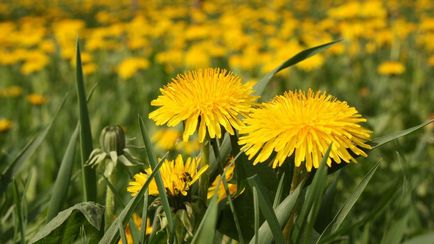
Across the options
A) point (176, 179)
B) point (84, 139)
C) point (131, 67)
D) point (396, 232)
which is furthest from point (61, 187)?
point (131, 67)

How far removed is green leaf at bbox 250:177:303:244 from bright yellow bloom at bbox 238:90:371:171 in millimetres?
40

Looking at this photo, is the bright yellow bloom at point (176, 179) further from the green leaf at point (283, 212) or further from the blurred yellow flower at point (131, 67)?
the blurred yellow flower at point (131, 67)

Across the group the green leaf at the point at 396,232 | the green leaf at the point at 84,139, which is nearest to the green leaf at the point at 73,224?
the green leaf at the point at 84,139

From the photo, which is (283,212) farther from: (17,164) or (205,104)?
(17,164)

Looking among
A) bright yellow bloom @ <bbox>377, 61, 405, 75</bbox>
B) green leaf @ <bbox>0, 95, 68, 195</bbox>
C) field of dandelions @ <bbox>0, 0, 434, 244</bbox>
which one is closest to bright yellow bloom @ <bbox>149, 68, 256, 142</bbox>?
field of dandelions @ <bbox>0, 0, 434, 244</bbox>

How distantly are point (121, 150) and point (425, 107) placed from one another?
6.54 feet

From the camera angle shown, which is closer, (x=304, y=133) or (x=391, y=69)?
(x=304, y=133)

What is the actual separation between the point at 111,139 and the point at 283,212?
1.02 ft

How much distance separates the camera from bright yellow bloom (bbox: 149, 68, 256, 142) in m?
0.63

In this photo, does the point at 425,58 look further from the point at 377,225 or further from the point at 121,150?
the point at 121,150

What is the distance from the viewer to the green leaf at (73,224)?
66 centimetres

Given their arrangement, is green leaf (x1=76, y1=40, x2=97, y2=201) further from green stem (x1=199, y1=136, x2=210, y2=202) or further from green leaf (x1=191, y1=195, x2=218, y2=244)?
green leaf (x1=191, y1=195, x2=218, y2=244)

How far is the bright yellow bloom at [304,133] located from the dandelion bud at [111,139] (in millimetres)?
256

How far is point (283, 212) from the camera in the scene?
0.59m
